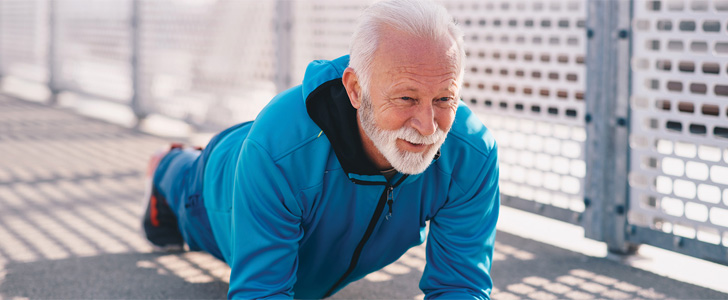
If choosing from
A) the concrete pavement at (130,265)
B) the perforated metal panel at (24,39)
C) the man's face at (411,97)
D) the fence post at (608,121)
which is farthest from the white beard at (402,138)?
the perforated metal panel at (24,39)

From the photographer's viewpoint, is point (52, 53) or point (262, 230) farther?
point (52, 53)

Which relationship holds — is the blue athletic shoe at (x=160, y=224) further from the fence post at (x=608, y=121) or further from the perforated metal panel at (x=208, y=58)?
the perforated metal panel at (x=208, y=58)

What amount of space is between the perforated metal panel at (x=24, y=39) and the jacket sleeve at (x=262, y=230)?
34.6 feet

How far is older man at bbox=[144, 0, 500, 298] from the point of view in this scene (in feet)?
6.41

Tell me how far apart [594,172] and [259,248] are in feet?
7.22

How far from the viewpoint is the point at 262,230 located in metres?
2.15

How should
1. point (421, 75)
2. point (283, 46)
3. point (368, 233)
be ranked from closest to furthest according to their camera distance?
1. point (421, 75)
2. point (368, 233)
3. point (283, 46)

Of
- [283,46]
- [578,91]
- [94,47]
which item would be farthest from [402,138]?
[94,47]

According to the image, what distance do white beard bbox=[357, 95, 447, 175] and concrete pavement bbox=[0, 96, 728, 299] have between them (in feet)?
3.96

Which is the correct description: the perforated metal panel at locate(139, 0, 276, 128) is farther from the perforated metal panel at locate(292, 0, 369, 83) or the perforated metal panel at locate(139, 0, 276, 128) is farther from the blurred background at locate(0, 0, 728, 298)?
the perforated metal panel at locate(292, 0, 369, 83)

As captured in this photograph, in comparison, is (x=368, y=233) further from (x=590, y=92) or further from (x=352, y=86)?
(x=590, y=92)

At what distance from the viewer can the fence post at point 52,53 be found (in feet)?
36.6

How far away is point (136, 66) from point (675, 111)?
6.66 m

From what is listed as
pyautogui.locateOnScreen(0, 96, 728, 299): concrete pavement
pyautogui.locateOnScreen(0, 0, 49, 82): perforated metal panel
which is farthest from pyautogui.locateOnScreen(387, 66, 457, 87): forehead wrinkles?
pyautogui.locateOnScreen(0, 0, 49, 82): perforated metal panel
